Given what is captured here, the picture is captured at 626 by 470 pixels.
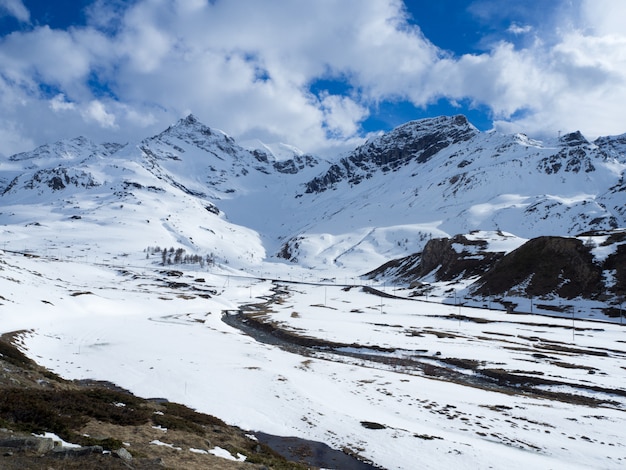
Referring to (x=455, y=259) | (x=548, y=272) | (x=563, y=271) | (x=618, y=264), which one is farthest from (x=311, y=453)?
(x=455, y=259)

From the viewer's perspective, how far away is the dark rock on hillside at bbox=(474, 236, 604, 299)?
113500mm

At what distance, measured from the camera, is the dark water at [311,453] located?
65.2 feet

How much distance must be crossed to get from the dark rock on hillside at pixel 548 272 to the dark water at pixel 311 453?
111217mm

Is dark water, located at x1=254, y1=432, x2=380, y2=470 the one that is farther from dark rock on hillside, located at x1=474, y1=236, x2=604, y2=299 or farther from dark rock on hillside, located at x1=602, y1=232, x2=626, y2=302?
dark rock on hillside, located at x1=474, y1=236, x2=604, y2=299

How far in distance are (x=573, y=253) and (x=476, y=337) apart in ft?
250

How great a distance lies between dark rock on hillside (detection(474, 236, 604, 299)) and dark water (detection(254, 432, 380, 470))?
111217 millimetres

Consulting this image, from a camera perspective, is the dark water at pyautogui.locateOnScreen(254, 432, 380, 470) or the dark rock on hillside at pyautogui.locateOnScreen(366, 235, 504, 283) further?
the dark rock on hillside at pyautogui.locateOnScreen(366, 235, 504, 283)

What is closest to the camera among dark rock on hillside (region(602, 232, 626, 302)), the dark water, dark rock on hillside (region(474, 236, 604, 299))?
the dark water

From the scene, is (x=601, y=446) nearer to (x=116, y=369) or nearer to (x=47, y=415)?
(x=47, y=415)

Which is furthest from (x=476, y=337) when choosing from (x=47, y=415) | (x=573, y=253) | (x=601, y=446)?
(x=573, y=253)

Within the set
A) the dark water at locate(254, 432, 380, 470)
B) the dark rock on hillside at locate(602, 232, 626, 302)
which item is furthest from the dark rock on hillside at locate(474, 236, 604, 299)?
the dark water at locate(254, 432, 380, 470)

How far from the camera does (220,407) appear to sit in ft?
86.2

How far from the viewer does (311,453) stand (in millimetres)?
20984

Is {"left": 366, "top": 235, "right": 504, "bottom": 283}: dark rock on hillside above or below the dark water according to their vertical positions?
above
